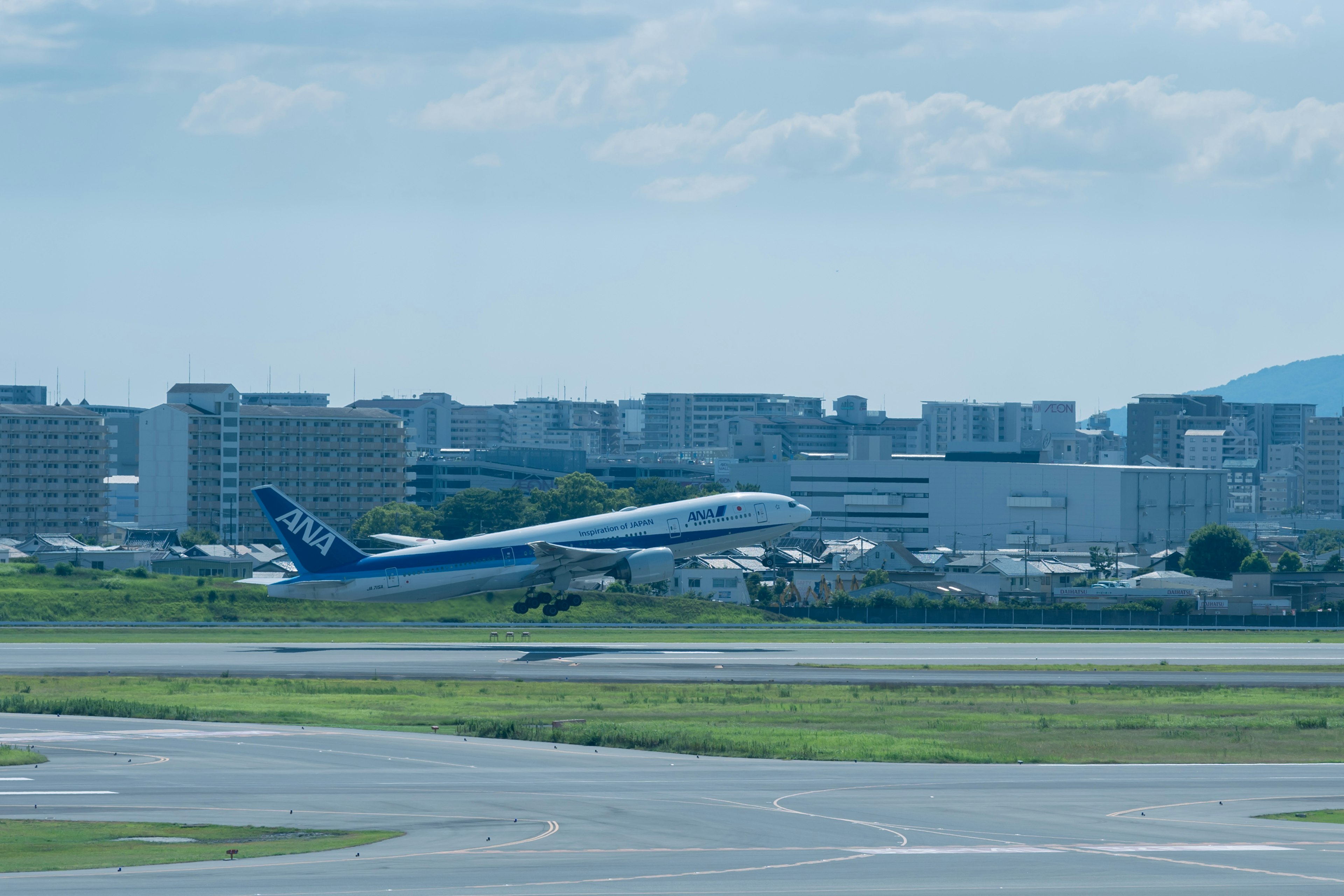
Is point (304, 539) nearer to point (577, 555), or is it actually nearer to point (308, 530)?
point (308, 530)

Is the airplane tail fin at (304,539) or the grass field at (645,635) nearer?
the airplane tail fin at (304,539)

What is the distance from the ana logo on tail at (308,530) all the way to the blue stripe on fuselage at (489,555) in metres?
1.55

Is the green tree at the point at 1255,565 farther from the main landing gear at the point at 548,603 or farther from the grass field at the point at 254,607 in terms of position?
the main landing gear at the point at 548,603

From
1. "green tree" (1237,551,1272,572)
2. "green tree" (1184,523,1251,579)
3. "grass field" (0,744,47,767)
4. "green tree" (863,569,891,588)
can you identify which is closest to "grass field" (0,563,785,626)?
"green tree" (863,569,891,588)

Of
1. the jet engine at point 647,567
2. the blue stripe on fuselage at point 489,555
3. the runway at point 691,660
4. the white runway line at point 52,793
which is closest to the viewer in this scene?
the white runway line at point 52,793

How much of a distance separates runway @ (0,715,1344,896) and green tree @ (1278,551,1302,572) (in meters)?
150

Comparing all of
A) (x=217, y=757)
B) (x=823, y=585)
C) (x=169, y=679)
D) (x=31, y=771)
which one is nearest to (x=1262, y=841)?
(x=217, y=757)

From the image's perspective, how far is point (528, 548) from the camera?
8881 cm

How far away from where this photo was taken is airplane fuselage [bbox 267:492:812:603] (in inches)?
3342

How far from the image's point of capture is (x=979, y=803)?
3488 cm

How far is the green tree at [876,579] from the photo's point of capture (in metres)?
146

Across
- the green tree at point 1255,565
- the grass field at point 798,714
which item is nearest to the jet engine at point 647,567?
the grass field at point 798,714

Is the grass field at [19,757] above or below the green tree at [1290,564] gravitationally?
above

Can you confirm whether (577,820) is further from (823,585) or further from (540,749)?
(823,585)
